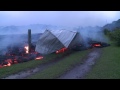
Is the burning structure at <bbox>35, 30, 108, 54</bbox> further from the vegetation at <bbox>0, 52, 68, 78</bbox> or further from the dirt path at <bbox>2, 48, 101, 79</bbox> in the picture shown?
the dirt path at <bbox>2, 48, 101, 79</bbox>

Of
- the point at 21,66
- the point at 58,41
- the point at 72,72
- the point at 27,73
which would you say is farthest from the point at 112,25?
the point at 27,73

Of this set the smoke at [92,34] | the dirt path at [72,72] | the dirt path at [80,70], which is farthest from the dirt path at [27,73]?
Result: the smoke at [92,34]

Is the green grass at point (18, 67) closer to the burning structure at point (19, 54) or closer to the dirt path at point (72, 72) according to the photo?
the dirt path at point (72, 72)

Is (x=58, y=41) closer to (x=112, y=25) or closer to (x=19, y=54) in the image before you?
(x=19, y=54)

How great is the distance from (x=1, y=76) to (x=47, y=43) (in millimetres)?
6437

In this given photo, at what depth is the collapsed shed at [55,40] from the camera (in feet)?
53.6

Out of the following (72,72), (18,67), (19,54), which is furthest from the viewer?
(19,54)

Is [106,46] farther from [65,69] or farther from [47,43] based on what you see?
[65,69]

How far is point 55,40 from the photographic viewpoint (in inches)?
644

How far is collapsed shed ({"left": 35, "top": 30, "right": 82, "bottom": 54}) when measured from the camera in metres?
16.3
